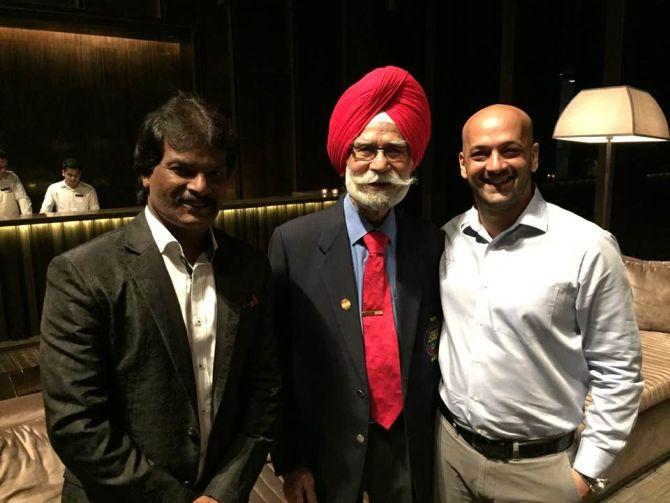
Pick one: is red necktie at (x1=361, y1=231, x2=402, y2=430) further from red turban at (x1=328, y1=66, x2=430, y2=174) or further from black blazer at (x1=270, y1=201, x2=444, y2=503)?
red turban at (x1=328, y1=66, x2=430, y2=174)

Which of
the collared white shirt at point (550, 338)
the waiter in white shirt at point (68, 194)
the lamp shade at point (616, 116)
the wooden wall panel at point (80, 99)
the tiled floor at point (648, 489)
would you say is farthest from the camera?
the wooden wall panel at point (80, 99)

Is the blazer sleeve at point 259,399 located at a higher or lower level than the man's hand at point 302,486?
higher

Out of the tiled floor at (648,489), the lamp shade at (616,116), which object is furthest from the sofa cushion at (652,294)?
the tiled floor at (648,489)

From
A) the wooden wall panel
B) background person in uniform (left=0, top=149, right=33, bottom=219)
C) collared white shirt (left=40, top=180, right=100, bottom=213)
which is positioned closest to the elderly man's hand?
background person in uniform (left=0, top=149, right=33, bottom=219)

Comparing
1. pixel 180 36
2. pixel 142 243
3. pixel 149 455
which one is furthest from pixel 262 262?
pixel 180 36

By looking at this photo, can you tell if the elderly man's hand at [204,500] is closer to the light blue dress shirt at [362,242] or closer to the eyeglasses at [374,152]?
the light blue dress shirt at [362,242]

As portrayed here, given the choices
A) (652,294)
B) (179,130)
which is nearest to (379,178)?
(179,130)

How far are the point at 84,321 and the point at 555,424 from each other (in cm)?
118

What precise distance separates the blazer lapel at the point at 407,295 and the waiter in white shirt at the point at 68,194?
4.97m

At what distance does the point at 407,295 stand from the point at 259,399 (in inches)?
19.0

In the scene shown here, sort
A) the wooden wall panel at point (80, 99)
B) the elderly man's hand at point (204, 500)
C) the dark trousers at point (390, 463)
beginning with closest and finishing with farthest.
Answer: the elderly man's hand at point (204, 500) → the dark trousers at point (390, 463) → the wooden wall panel at point (80, 99)

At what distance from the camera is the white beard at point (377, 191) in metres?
1.41

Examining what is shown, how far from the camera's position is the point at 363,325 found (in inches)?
55.7

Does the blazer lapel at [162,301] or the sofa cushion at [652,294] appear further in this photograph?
the sofa cushion at [652,294]
